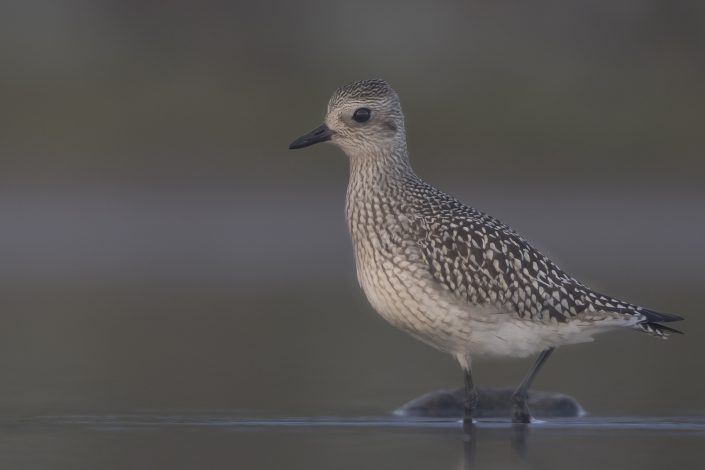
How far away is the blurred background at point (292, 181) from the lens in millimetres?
15141

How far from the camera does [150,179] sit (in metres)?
30.2

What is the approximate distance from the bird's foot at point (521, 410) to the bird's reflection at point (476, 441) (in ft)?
0.31

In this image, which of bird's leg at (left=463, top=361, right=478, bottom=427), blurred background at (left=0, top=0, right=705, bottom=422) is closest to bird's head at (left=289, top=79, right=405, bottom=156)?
bird's leg at (left=463, top=361, right=478, bottom=427)

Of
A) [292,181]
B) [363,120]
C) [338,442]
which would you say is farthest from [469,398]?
[292,181]

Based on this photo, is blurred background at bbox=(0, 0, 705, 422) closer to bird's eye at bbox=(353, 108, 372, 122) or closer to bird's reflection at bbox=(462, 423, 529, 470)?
bird's reflection at bbox=(462, 423, 529, 470)

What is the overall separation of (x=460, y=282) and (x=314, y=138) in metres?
1.56

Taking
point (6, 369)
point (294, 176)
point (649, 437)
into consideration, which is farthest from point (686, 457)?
point (294, 176)

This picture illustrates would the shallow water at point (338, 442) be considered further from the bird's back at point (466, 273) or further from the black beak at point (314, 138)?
the black beak at point (314, 138)

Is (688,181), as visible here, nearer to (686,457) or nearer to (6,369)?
(6,369)

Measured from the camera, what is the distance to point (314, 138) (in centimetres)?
1277

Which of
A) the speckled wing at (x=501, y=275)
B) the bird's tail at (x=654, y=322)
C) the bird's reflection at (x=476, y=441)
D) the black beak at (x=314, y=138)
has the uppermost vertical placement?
the black beak at (x=314, y=138)

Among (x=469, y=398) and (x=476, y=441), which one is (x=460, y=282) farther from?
(x=476, y=441)

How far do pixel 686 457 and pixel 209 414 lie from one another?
3.40m

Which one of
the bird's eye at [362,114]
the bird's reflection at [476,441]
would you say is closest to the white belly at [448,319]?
the bird's reflection at [476,441]
